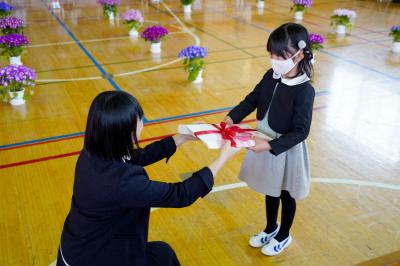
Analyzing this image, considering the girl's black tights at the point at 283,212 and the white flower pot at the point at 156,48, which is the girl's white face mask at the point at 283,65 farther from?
the white flower pot at the point at 156,48

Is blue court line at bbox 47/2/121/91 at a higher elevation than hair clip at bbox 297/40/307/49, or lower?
lower

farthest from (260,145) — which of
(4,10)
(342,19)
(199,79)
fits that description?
(4,10)

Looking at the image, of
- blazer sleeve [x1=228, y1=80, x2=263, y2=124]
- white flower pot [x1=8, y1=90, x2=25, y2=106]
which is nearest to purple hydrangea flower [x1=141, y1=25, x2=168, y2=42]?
white flower pot [x1=8, y1=90, x2=25, y2=106]

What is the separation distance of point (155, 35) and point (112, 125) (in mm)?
5430

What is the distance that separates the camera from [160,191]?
1625 mm

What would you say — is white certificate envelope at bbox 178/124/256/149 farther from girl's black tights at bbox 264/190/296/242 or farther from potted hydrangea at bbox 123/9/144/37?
potted hydrangea at bbox 123/9/144/37

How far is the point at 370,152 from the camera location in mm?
3861

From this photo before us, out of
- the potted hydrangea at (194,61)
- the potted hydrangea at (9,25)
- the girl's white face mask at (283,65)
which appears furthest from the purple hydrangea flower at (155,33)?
the girl's white face mask at (283,65)

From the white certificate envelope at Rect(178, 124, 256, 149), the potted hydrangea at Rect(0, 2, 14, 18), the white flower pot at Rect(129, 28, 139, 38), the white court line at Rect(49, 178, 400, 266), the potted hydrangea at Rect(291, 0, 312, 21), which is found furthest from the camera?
the potted hydrangea at Rect(291, 0, 312, 21)

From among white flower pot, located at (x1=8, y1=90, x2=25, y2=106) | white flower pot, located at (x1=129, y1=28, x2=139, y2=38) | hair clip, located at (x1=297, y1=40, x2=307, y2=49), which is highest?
hair clip, located at (x1=297, y1=40, x2=307, y2=49)

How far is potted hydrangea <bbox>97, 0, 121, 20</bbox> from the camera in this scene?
888 cm

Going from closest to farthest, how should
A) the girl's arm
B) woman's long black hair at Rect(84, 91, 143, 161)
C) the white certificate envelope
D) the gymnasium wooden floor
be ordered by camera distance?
woman's long black hair at Rect(84, 91, 143, 161) → the white certificate envelope → the girl's arm → the gymnasium wooden floor

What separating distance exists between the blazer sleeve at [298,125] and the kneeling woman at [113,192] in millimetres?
445

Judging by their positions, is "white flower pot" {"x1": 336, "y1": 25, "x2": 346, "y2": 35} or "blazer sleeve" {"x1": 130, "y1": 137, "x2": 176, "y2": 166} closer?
"blazer sleeve" {"x1": 130, "y1": 137, "x2": 176, "y2": 166}
